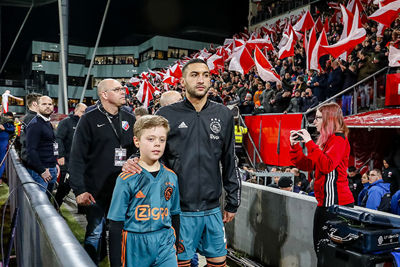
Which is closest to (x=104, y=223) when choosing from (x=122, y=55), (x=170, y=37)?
(x=170, y=37)

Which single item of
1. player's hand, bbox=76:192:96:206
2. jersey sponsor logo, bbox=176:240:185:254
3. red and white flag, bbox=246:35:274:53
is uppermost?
red and white flag, bbox=246:35:274:53

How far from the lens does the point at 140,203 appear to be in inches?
110

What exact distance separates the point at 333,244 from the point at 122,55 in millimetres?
66774

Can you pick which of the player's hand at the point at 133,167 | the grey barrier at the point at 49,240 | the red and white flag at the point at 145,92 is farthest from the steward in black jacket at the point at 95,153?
the red and white flag at the point at 145,92

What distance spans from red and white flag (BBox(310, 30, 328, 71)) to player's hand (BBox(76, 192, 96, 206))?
9.16 metres

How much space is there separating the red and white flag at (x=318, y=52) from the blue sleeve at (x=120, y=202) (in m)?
9.90

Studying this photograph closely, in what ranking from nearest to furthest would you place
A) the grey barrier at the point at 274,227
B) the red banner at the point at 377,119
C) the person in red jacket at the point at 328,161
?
the person in red jacket at the point at 328,161, the grey barrier at the point at 274,227, the red banner at the point at 377,119

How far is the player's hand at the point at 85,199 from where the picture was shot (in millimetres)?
4047

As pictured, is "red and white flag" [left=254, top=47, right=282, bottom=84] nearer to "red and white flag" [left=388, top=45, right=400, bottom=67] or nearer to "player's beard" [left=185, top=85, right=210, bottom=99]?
"red and white flag" [left=388, top=45, right=400, bottom=67]

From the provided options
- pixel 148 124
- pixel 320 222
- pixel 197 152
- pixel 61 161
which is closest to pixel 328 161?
pixel 320 222

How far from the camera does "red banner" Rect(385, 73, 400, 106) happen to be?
9.77 metres

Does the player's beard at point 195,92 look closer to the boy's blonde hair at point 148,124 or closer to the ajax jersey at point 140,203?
the boy's blonde hair at point 148,124

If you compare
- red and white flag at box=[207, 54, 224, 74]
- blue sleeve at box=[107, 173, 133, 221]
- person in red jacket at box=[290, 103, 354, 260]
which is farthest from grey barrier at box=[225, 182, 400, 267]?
→ red and white flag at box=[207, 54, 224, 74]

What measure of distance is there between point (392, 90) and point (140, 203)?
9.05m
